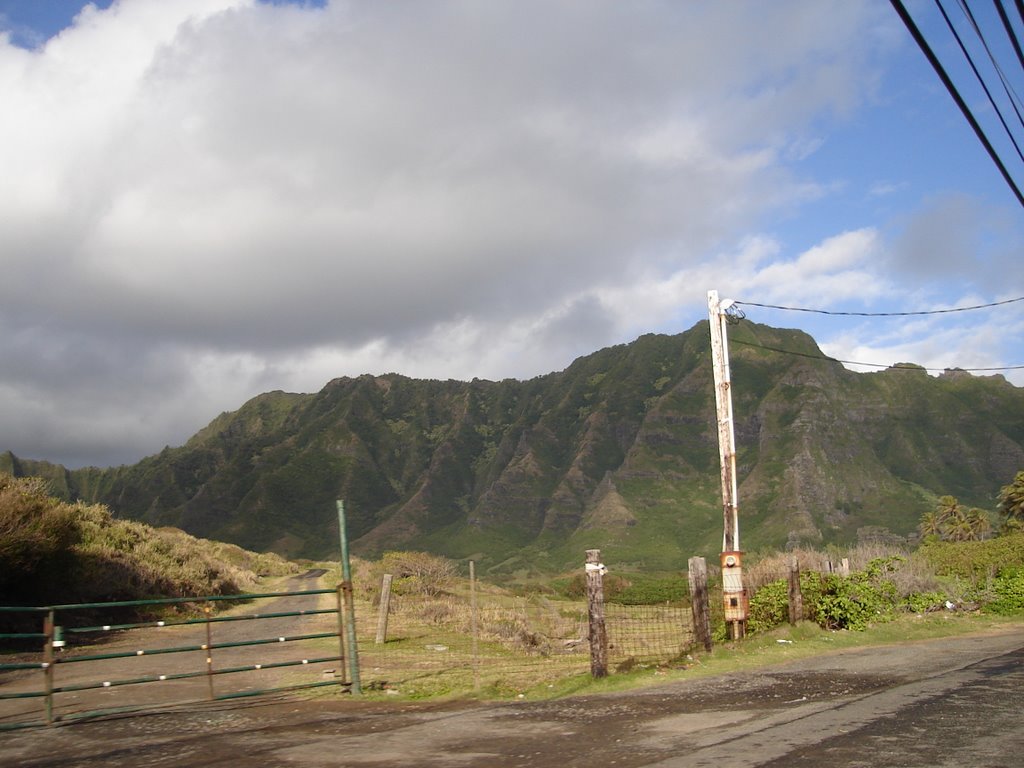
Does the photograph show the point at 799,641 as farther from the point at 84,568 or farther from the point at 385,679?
the point at 84,568

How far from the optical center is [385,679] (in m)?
12.9

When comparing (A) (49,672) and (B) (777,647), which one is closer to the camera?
(A) (49,672)

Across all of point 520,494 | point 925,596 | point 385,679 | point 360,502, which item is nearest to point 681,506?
point 520,494

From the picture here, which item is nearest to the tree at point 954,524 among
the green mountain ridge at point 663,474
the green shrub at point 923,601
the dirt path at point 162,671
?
the green mountain ridge at point 663,474

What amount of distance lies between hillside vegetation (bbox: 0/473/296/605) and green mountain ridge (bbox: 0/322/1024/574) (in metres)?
87.8

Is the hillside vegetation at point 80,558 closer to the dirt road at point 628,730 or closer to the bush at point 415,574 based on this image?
the bush at point 415,574

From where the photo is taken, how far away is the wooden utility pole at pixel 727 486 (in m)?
15.8

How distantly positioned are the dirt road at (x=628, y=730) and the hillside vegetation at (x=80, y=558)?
1170cm

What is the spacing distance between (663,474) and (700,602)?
138989 mm

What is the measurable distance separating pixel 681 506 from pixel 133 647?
4911 inches

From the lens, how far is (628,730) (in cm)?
844

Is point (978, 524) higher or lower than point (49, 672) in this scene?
lower

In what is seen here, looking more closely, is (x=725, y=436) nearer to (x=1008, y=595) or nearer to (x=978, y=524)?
(x=1008, y=595)

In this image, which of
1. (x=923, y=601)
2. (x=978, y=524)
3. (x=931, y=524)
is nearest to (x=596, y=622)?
(x=923, y=601)
